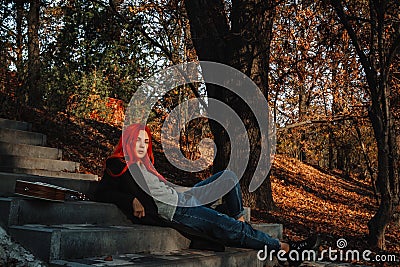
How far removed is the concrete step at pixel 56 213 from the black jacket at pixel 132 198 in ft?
0.38

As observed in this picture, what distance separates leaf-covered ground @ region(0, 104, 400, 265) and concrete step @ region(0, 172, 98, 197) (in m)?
3.73

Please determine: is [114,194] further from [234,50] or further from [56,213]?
[234,50]

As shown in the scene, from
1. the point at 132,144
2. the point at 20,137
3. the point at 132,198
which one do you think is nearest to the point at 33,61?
the point at 20,137

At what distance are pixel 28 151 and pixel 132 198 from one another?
10.8 feet

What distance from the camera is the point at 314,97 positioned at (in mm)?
14594

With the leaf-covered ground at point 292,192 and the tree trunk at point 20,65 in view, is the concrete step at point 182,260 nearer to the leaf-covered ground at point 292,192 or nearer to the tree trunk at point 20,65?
the leaf-covered ground at point 292,192

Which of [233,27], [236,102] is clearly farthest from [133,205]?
[233,27]

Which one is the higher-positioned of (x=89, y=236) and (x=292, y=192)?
(x=292, y=192)

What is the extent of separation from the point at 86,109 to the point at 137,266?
37.3 feet

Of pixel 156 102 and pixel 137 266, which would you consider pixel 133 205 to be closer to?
pixel 137 266

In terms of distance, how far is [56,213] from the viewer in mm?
4156

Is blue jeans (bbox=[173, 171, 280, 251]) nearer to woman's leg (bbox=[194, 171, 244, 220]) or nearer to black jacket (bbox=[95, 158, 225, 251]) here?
black jacket (bbox=[95, 158, 225, 251])

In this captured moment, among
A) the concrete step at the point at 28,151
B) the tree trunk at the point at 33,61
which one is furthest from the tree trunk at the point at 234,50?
the tree trunk at the point at 33,61

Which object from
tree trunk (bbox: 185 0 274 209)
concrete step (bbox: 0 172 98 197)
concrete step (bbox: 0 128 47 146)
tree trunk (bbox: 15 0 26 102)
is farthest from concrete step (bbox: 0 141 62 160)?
tree trunk (bbox: 185 0 274 209)
